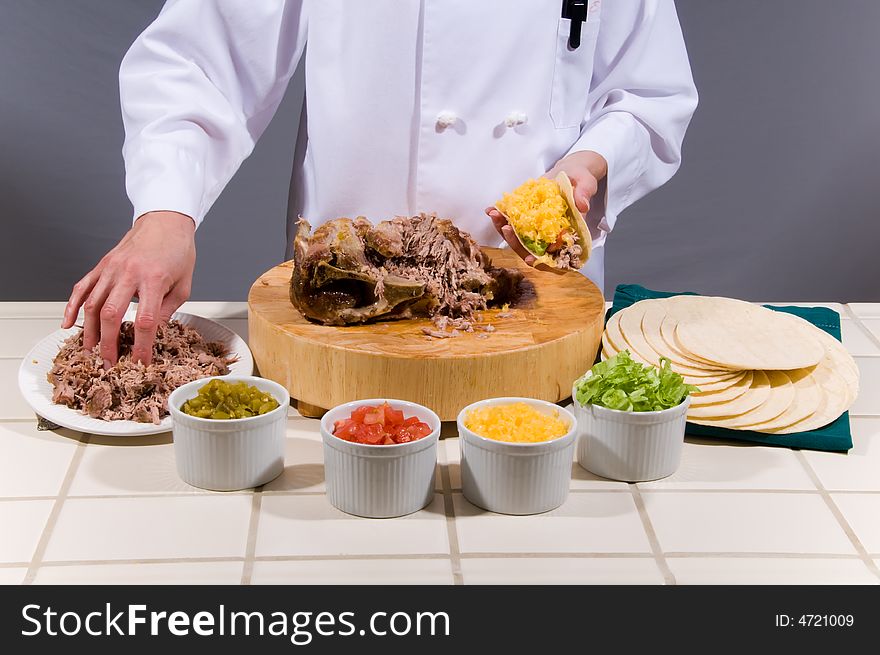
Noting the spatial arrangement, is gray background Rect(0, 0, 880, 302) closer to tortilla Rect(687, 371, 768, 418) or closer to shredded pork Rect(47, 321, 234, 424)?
shredded pork Rect(47, 321, 234, 424)

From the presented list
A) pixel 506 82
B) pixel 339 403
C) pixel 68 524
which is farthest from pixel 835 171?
pixel 68 524

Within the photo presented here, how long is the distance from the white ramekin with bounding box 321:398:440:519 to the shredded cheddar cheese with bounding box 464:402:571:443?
0.29 feet

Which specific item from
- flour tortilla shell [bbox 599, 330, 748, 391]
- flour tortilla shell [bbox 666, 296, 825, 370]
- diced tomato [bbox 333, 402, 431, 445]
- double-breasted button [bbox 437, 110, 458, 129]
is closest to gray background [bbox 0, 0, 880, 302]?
double-breasted button [bbox 437, 110, 458, 129]

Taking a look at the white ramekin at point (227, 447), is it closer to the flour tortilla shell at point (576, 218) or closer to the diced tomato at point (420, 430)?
the diced tomato at point (420, 430)

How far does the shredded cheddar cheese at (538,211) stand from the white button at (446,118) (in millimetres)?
381

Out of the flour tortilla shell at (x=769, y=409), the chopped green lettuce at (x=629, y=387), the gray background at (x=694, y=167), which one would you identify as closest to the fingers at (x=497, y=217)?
the chopped green lettuce at (x=629, y=387)

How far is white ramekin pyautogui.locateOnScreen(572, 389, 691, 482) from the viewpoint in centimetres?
220

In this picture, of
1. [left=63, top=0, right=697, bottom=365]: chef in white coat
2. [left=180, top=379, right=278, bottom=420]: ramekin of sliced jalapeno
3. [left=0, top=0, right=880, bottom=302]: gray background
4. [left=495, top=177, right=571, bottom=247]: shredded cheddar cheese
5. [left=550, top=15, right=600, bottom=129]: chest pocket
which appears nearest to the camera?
[left=180, top=379, right=278, bottom=420]: ramekin of sliced jalapeno

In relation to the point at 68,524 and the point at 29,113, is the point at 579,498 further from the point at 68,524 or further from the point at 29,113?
the point at 29,113

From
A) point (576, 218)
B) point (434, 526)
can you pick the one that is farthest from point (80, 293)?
point (576, 218)

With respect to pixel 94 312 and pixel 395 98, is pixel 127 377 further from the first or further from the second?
pixel 395 98

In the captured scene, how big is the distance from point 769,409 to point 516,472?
708mm

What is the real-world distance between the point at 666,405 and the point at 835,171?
12.1ft

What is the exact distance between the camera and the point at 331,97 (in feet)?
10.0
